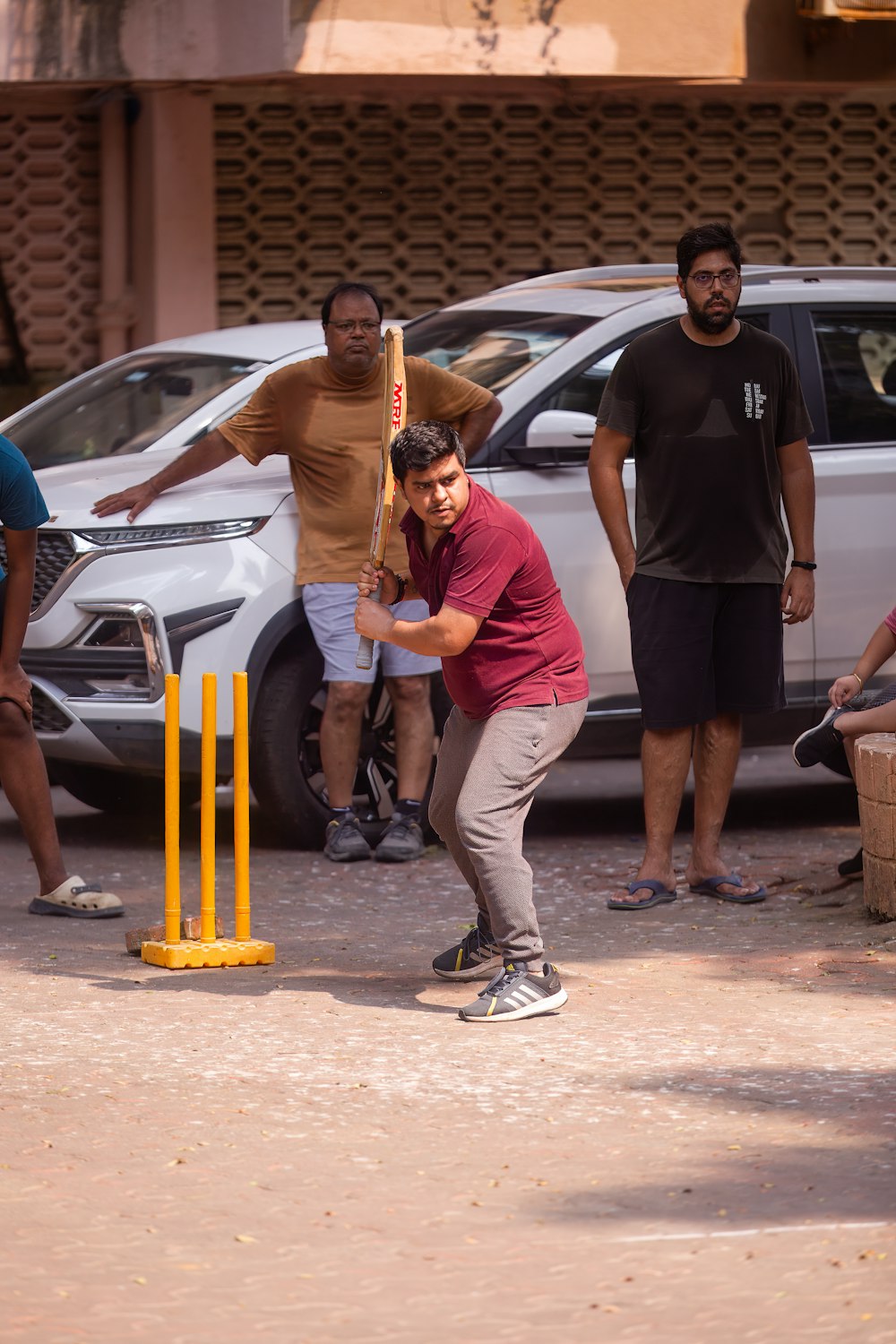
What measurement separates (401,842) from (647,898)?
122 cm

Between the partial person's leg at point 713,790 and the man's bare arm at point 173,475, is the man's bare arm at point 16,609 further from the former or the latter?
the partial person's leg at point 713,790

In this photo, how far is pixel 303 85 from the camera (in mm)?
13922

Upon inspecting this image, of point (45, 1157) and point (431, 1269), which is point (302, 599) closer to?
point (45, 1157)

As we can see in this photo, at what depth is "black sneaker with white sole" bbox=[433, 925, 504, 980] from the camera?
6344 millimetres

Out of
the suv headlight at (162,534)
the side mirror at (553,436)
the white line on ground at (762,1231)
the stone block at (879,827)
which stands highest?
the side mirror at (553,436)

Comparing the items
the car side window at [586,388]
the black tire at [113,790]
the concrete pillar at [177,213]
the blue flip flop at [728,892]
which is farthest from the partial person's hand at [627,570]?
the concrete pillar at [177,213]

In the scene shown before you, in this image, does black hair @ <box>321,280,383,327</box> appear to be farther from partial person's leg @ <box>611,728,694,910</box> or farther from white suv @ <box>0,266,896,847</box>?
partial person's leg @ <box>611,728,694,910</box>

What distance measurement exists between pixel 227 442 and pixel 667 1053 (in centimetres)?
354

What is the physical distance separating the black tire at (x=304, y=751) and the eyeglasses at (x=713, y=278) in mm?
2077

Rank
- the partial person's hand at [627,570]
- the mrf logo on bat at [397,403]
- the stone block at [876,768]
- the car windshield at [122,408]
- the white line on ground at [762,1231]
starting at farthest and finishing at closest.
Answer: the car windshield at [122,408], the partial person's hand at [627,570], the stone block at [876,768], the mrf logo on bat at [397,403], the white line on ground at [762,1231]

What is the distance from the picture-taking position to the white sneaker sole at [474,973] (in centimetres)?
634

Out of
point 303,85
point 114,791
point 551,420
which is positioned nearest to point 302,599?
point 551,420

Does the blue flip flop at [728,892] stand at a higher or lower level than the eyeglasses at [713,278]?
lower

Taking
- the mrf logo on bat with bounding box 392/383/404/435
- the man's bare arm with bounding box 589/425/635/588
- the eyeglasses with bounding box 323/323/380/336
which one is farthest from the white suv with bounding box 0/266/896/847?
the mrf logo on bat with bounding box 392/383/404/435
